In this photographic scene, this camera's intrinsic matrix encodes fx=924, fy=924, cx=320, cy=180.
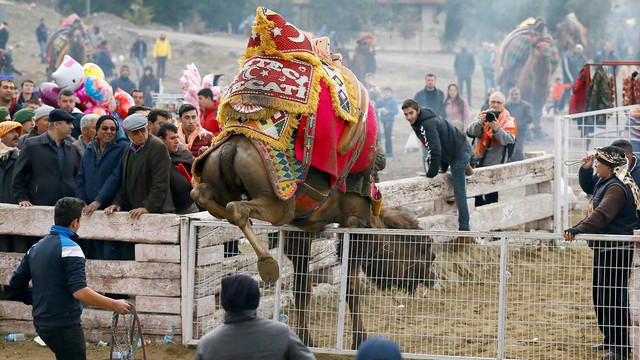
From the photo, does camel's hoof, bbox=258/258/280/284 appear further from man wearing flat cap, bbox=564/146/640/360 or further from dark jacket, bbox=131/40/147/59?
dark jacket, bbox=131/40/147/59

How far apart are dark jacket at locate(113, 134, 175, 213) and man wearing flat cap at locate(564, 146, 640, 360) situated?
141 inches

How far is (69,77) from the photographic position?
39.2ft

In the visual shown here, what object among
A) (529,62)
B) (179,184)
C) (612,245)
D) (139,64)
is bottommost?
(612,245)

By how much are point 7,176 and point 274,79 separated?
3.75 metres

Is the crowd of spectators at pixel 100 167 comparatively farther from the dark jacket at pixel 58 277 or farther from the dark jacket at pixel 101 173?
the dark jacket at pixel 58 277

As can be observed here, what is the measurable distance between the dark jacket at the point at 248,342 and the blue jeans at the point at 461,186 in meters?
6.33

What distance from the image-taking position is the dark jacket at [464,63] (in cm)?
3203

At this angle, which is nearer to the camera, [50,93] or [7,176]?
[7,176]

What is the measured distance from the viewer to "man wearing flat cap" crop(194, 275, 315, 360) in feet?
14.9

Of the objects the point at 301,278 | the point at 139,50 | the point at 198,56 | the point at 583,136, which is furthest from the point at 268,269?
the point at 198,56

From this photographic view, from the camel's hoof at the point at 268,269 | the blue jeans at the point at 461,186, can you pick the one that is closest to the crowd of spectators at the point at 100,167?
the camel's hoof at the point at 268,269

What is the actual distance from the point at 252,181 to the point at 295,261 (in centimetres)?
131

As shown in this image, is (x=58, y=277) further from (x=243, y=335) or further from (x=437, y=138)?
(x=437, y=138)

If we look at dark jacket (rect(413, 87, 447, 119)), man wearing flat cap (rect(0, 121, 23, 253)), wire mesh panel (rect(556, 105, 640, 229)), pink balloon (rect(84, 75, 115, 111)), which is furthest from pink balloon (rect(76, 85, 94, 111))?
dark jacket (rect(413, 87, 447, 119))
